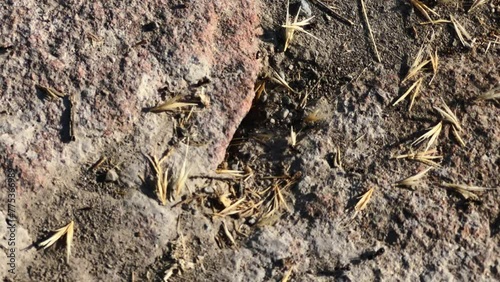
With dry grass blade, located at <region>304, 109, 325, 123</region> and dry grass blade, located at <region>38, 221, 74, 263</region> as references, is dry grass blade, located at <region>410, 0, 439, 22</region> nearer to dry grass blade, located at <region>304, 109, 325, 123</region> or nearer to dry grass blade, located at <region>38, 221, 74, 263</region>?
dry grass blade, located at <region>304, 109, 325, 123</region>

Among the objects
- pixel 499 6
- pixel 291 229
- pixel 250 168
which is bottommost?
pixel 291 229

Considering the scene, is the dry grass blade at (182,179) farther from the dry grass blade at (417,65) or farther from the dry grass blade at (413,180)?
the dry grass blade at (417,65)

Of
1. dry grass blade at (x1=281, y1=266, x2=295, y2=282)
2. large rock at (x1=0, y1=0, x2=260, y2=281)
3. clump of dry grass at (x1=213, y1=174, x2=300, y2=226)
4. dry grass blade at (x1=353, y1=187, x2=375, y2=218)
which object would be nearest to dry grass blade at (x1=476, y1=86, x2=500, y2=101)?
dry grass blade at (x1=353, y1=187, x2=375, y2=218)

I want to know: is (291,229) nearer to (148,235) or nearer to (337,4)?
(148,235)

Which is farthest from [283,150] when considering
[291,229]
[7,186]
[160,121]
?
[7,186]

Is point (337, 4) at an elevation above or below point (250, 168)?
above
